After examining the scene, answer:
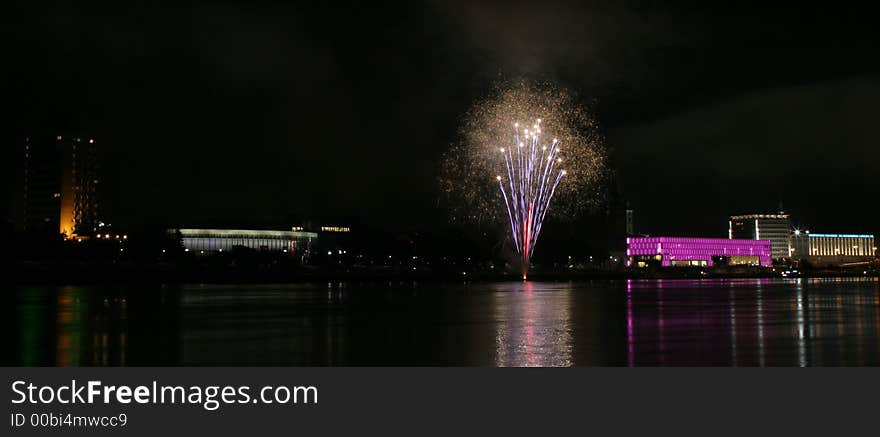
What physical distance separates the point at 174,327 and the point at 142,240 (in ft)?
354

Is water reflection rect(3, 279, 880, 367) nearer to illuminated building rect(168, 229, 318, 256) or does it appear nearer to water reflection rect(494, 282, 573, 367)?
water reflection rect(494, 282, 573, 367)

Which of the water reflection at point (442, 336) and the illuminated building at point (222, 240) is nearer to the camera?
the water reflection at point (442, 336)

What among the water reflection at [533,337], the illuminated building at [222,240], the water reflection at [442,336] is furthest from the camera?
the illuminated building at [222,240]

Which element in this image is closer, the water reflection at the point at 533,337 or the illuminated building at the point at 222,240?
the water reflection at the point at 533,337

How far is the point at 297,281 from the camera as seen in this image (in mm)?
79812

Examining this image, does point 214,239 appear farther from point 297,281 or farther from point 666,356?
point 666,356

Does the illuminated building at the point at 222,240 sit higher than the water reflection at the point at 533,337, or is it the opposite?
the illuminated building at the point at 222,240

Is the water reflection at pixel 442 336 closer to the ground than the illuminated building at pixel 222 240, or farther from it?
closer to the ground

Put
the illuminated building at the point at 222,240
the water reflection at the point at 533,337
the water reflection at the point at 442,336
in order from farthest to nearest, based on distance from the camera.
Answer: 1. the illuminated building at the point at 222,240
2. the water reflection at the point at 442,336
3. the water reflection at the point at 533,337

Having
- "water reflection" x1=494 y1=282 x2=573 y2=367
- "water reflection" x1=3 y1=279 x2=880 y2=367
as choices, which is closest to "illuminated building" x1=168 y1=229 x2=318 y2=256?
"water reflection" x1=3 y1=279 x2=880 y2=367

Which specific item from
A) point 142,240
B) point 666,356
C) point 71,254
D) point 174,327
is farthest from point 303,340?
point 142,240

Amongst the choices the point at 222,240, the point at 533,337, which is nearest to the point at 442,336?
the point at 533,337

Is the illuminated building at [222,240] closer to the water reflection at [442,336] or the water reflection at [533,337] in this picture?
the water reflection at [442,336]

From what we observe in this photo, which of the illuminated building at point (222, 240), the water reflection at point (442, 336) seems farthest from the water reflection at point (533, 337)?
the illuminated building at point (222, 240)
